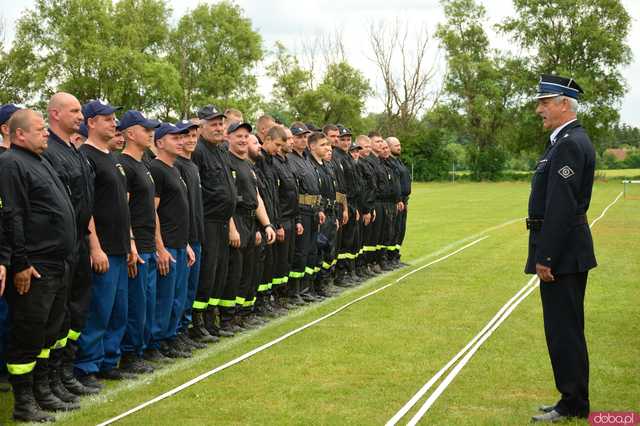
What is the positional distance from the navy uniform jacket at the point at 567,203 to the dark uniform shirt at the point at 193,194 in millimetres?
3649

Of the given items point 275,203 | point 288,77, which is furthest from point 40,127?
point 288,77

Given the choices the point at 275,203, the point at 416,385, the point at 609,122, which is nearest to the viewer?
the point at 416,385

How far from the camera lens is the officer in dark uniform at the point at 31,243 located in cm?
623

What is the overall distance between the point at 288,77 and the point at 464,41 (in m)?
15.8

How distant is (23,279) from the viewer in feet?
20.2

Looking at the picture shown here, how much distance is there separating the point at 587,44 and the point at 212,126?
A: 66.4 meters

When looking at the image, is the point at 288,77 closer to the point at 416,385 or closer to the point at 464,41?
the point at 464,41

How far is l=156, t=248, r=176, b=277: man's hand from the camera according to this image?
8.24 meters

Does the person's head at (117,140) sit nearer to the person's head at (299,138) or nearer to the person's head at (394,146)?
the person's head at (299,138)

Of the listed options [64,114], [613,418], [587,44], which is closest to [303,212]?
[64,114]

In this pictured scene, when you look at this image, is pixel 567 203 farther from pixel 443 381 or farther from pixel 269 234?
pixel 269 234

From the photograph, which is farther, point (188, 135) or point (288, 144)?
point (288, 144)

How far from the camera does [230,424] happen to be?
6.21 metres

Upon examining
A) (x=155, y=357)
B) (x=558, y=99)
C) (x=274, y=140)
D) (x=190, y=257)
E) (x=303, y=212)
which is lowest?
(x=155, y=357)
